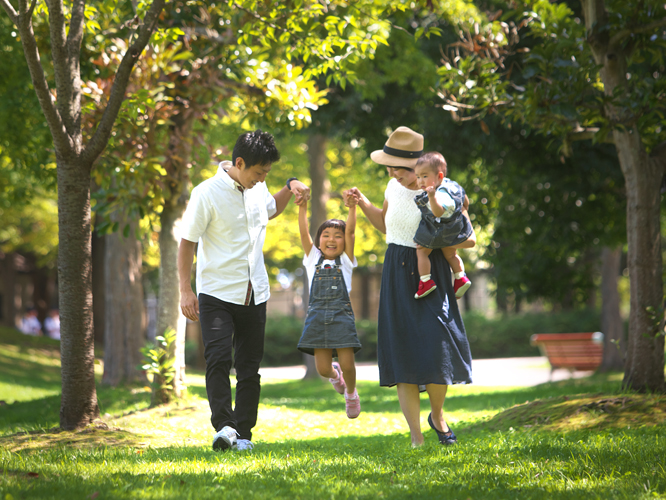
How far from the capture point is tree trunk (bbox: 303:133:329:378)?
1476cm

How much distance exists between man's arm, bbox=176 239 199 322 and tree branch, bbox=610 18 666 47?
4.82 m

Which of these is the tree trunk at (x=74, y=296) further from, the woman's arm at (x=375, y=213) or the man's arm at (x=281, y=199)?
the woman's arm at (x=375, y=213)

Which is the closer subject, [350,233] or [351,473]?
[351,473]

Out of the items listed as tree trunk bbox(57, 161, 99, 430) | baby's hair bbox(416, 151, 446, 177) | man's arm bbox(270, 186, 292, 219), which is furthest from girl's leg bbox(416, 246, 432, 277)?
tree trunk bbox(57, 161, 99, 430)

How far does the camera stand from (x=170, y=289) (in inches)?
316

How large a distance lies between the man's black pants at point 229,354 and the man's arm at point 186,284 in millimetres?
69

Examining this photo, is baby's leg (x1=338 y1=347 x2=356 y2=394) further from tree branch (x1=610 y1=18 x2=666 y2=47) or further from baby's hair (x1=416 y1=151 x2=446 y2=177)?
tree branch (x1=610 y1=18 x2=666 y2=47)

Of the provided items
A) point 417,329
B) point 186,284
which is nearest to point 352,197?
point 417,329

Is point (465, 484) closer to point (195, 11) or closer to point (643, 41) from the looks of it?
point (643, 41)

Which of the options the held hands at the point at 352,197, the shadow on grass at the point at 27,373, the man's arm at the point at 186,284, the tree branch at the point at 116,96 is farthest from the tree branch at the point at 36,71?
the shadow on grass at the point at 27,373

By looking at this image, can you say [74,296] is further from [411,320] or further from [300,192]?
[411,320]

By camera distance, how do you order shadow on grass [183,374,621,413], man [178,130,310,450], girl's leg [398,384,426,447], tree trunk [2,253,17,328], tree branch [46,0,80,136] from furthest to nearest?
1. tree trunk [2,253,17,328]
2. shadow on grass [183,374,621,413]
3. tree branch [46,0,80,136]
4. girl's leg [398,384,426,447]
5. man [178,130,310,450]

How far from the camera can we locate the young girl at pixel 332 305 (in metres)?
5.15

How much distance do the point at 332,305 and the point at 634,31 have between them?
4.15 metres
